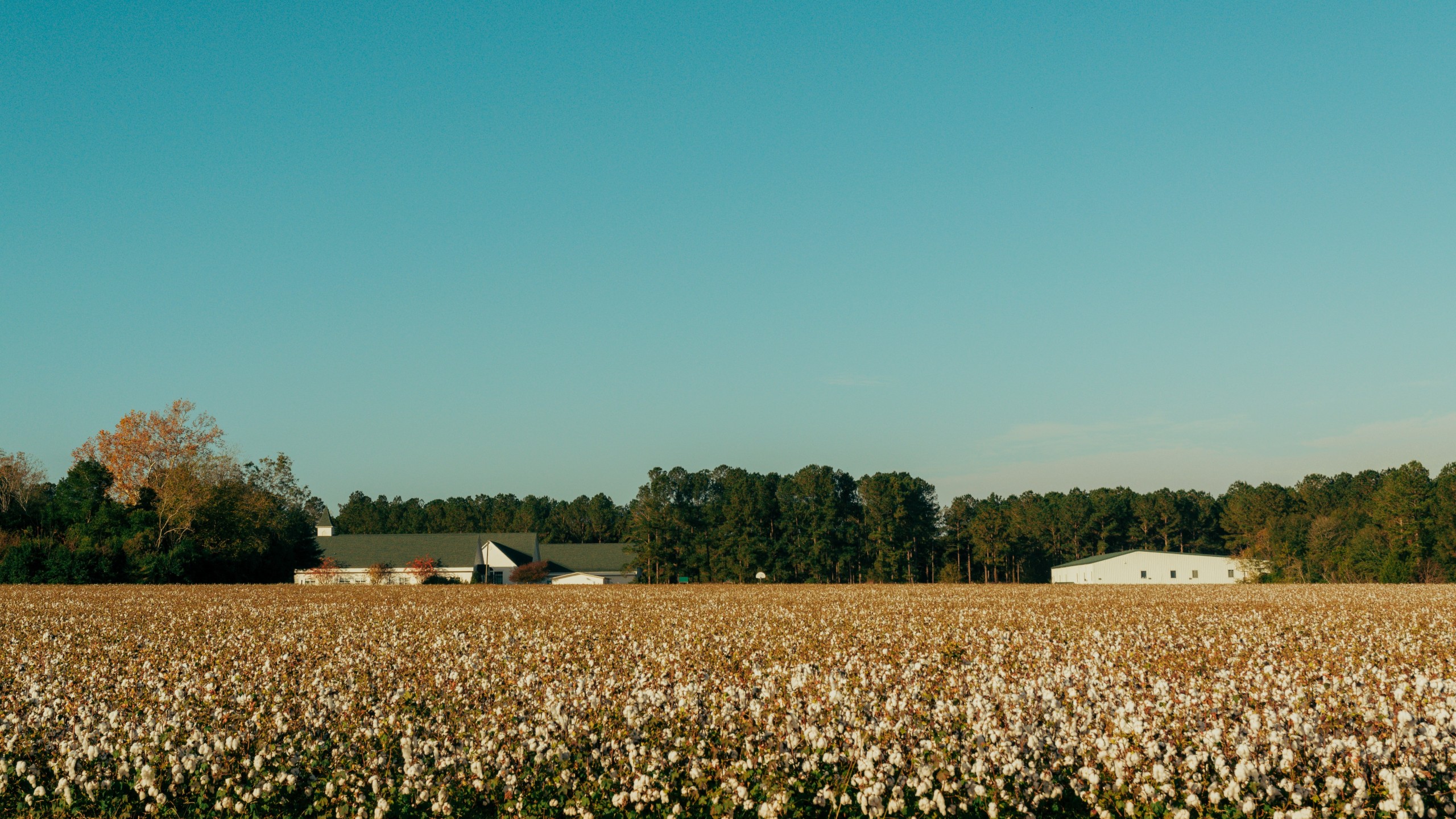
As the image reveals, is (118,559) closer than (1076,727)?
No

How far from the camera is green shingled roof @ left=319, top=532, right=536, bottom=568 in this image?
105688 millimetres

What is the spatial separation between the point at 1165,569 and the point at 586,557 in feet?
217

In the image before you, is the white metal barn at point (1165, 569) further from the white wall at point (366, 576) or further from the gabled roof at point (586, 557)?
the white wall at point (366, 576)

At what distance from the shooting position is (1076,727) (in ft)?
29.3

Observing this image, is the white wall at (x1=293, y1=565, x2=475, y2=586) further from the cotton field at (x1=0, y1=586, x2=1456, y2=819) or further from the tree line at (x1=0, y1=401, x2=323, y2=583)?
the cotton field at (x1=0, y1=586, x2=1456, y2=819)

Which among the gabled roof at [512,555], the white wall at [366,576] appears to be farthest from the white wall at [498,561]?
the white wall at [366,576]

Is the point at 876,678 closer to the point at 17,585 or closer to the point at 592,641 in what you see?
the point at 592,641

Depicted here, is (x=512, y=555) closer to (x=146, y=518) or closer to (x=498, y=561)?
(x=498, y=561)

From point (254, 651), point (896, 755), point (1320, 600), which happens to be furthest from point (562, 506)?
point (896, 755)

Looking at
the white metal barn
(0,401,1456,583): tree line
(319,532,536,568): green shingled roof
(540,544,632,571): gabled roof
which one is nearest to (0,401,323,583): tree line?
(0,401,1456,583): tree line

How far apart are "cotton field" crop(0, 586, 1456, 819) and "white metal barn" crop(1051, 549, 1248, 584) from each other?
266 feet

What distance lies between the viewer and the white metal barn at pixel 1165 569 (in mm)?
94750

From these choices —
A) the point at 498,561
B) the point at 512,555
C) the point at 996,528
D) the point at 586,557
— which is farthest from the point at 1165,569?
the point at 498,561

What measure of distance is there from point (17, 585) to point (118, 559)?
753 cm
